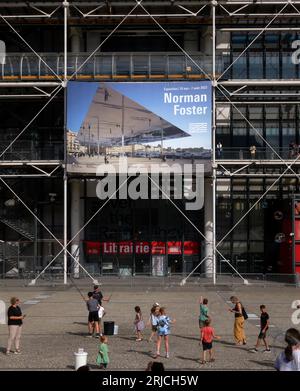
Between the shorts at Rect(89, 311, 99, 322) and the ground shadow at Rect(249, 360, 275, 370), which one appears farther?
the shorts at Rect(89, 311, 99, 322)

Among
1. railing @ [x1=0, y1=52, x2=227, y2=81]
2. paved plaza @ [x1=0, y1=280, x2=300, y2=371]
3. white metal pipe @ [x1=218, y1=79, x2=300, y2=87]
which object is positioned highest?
railing @ [x1=0, y1=52, x2=227, y2=81]

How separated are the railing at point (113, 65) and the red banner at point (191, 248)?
938 centimetres

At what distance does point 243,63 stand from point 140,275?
1334cm

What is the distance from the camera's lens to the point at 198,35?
36.6 m

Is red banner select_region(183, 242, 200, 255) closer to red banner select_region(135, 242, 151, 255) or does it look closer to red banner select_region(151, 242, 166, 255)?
red banner select_region(151, 242, 166, 255)

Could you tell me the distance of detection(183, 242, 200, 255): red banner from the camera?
3596cm

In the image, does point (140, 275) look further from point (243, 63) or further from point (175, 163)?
point (243, 63)

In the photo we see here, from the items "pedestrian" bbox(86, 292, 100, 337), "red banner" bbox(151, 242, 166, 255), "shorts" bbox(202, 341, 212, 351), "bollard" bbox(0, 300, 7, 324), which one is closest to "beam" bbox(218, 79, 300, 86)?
"red banner" bbox(151, 242, 166, 255)

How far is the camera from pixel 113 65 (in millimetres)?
32906

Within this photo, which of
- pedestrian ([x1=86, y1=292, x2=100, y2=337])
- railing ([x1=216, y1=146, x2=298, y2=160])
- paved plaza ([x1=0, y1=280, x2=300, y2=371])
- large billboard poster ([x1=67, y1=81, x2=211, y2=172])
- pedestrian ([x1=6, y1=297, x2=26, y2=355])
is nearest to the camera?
paved plaza ([x1=0, y1=280, x2=300, y2=371])

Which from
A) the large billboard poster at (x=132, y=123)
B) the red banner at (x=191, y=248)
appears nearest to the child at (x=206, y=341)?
the large billboard poster at (x=132, y=123)

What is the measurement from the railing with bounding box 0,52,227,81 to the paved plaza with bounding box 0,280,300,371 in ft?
34.5

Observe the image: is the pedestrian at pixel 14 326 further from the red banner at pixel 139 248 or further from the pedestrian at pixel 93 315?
the red banner at pixel 139 248

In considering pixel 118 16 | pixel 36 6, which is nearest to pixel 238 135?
pixel 118 16
